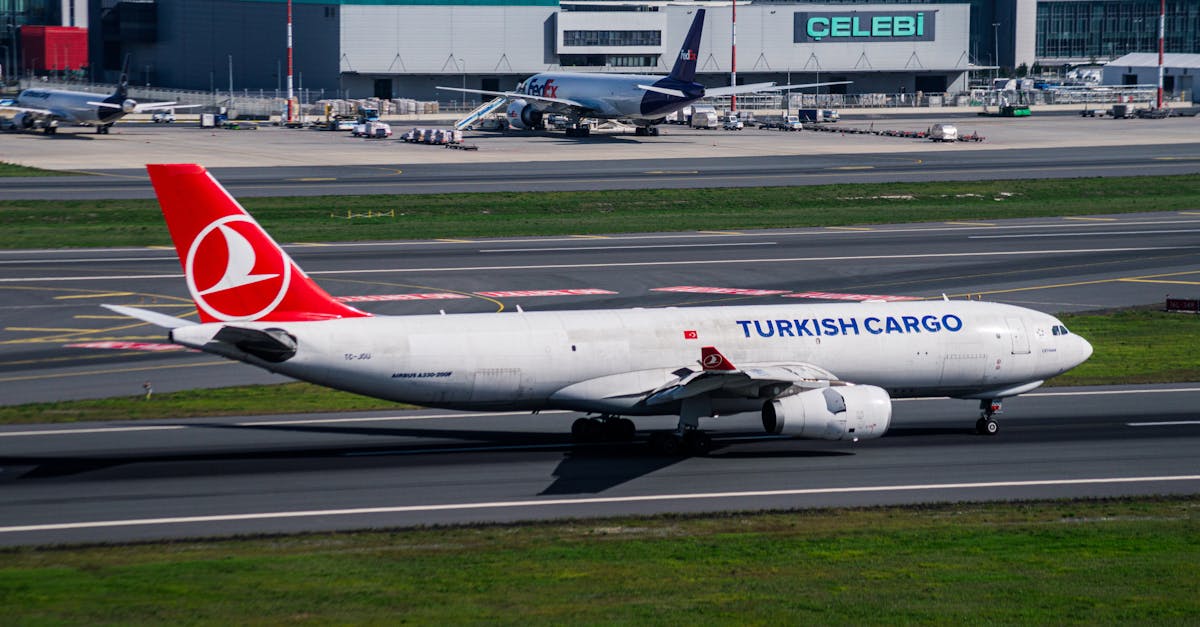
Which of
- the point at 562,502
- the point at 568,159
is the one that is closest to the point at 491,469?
the point at 562,502

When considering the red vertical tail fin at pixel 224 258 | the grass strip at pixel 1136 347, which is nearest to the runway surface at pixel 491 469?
the red vertical tail fin at pixel 224 258

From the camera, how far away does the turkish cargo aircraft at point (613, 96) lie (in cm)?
14912

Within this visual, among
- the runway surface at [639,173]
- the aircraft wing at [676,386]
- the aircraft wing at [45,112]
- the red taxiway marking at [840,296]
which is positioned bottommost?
the aircraft wing at [676,386]

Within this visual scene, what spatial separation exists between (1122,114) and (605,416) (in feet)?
554

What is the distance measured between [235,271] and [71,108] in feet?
410

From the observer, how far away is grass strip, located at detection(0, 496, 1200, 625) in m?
26.7

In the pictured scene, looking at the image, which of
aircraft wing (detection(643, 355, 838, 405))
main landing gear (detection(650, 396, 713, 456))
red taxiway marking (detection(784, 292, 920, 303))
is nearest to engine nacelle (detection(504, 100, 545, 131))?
red taxiway marking (detection(784, 292, 920, 303))

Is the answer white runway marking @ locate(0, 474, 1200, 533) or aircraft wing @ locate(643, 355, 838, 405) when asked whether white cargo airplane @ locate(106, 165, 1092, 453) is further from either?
white runway marking @ locate(0, 474, 1200, 533)

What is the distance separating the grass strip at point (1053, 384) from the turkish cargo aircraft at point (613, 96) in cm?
8576

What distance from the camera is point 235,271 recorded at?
38094mm

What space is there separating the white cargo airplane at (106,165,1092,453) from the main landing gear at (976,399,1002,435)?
58 mm

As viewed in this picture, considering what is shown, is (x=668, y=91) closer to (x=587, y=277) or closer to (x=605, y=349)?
(x=587, y=277)

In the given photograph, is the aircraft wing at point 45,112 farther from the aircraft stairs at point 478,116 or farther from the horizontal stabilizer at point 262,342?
the horizontal stabilizer at point 262,342

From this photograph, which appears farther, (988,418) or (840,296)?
(840,296)
